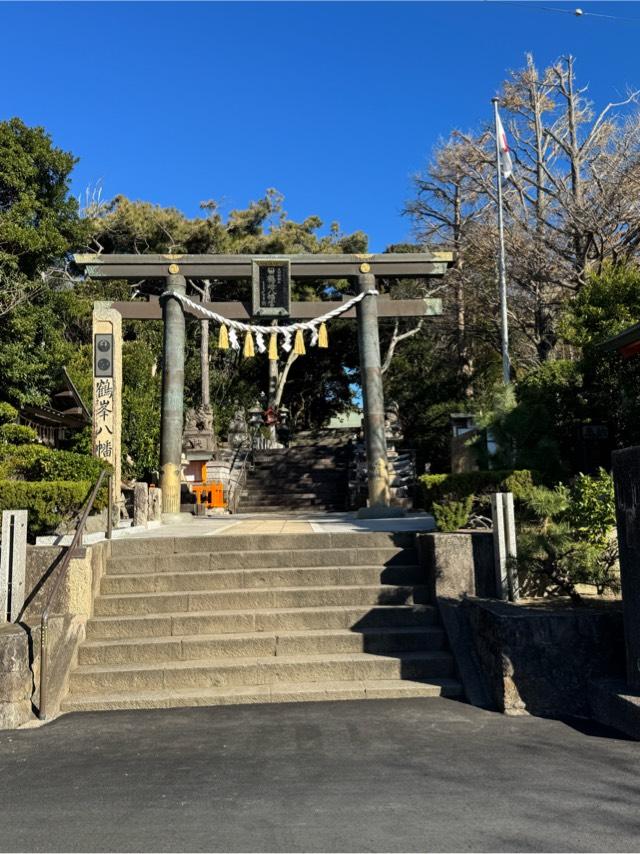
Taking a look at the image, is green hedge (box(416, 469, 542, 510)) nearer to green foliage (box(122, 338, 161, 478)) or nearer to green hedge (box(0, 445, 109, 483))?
green hedge (box(0, 445, 109, 483))

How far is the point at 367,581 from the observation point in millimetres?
6934

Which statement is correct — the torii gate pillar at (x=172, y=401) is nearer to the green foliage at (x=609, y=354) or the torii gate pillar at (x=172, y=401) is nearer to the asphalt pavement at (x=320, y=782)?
the asphalt pavement at (x=320, y=782)

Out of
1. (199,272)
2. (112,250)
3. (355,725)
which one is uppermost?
(112,250)

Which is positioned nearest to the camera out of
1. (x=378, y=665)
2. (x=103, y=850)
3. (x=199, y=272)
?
(x=103, y=850)

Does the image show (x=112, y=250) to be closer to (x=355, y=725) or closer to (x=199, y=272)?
(x=199, y=272)

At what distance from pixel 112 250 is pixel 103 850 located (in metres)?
31.7

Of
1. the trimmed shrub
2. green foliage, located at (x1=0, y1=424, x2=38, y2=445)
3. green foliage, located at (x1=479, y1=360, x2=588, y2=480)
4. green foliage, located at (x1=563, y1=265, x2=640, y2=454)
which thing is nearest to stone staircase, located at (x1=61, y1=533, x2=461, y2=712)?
the trimmed shrub

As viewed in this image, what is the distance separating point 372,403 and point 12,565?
8230mm

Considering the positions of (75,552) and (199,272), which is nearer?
(75,552)

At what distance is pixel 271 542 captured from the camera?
7496 mm

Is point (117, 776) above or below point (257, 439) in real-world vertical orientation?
below

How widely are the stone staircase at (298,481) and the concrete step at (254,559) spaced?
35.7 ft

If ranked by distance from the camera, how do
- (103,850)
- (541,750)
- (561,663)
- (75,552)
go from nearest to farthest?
1. (103,850)
2. (541,750)
3. (561,663)
4. (75,552)

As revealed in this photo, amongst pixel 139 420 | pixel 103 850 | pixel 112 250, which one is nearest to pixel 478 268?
pixel 139 420
